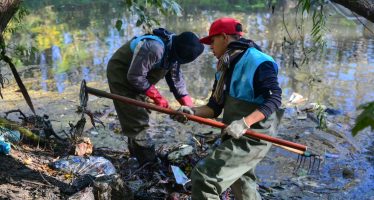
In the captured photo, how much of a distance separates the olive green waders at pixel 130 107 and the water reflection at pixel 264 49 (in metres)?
1.67

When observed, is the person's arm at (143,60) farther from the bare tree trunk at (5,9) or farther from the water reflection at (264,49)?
the water reflection at (264,49)

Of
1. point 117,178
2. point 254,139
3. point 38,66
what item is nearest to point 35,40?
point 38,66

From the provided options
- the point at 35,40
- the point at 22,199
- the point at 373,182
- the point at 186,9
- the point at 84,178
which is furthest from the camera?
the point at 186,9

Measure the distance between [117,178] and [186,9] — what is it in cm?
1504

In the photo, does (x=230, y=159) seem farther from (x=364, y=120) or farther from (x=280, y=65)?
(x=280, y=65)

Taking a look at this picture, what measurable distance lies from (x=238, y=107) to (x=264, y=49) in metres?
7.37

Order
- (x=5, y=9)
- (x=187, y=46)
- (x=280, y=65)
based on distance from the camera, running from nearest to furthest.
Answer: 1. (x=5, y=9)
2. (x=187, y=46)
3. (x=280, y=65)

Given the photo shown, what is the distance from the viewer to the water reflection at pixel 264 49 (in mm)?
7477

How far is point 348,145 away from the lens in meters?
5.35

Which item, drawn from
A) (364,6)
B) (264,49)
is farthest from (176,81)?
(264,49)

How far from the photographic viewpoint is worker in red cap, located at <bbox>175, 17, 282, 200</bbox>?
2.85 m

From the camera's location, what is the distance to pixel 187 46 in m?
3.88

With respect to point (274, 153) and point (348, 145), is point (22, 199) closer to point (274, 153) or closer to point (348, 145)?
point (274, 153)

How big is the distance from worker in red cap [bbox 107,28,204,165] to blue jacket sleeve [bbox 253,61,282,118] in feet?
3.75
